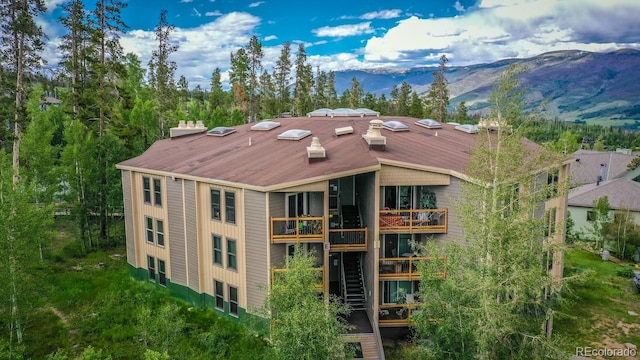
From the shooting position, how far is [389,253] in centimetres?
2100

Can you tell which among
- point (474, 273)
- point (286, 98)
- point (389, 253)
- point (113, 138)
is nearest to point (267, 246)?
point (389, 253)

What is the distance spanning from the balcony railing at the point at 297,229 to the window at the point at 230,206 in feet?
7.85

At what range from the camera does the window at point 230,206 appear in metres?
20.1

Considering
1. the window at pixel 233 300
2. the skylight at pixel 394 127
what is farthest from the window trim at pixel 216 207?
the skylight at pixel 394 127

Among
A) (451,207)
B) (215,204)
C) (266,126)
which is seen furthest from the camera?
(266,126)

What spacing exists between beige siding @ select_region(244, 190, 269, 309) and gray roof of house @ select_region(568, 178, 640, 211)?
117 ft

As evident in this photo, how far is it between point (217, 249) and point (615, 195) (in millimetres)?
39787

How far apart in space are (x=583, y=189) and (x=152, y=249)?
1689 inches

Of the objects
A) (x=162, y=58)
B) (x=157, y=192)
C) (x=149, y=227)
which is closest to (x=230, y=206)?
(x=157, y=192)

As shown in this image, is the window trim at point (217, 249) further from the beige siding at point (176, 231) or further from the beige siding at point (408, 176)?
the beige siding at point (408, 176)

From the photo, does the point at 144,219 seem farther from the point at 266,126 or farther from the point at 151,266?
the point at 266,126

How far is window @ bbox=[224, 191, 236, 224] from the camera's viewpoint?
20.1m

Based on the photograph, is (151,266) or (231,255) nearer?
(231,255)

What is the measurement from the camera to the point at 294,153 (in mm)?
22406
